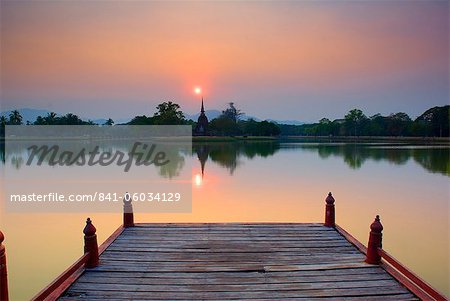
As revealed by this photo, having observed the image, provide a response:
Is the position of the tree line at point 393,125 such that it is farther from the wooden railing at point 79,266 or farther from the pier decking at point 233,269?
the wooden railing at point 79,266

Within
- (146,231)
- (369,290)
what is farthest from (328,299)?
(146,231)

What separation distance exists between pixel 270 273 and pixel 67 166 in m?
32.5

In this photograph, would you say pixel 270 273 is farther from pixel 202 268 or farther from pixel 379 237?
pixel 379 237

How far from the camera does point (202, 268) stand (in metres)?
6.43

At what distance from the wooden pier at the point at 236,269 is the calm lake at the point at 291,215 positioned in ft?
9.09

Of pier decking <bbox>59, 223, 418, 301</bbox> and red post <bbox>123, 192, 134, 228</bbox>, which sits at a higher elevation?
red post <bbox>123, 192, 134, 228</bbox>

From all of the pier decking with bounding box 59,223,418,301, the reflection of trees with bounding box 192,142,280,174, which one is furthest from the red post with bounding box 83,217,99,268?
the reflection of trees with bounding box 192,142,280,174

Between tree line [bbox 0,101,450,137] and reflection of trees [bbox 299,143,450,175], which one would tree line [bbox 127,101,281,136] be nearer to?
tree line [bbox 0,101,450,137]

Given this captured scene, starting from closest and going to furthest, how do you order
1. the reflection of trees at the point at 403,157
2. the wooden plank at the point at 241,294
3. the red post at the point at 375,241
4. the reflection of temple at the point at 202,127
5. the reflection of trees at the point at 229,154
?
1. the wooden plank at the point at 241,294
2. the red post at the point at 375,241
3. the reflection of trees at the point at 403,157
4. the reflection of trees at the point at 229,154
5. the reflection of temple at the point at 202,127

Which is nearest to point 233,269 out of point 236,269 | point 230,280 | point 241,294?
point 236,269

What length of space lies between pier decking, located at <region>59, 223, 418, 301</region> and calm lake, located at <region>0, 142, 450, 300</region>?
286cm

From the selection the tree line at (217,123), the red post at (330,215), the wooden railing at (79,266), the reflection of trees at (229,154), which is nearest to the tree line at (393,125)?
the tree line at (217,123)

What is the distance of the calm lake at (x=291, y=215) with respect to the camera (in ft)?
31.5

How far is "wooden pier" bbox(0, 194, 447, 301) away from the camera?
5.41 metres
